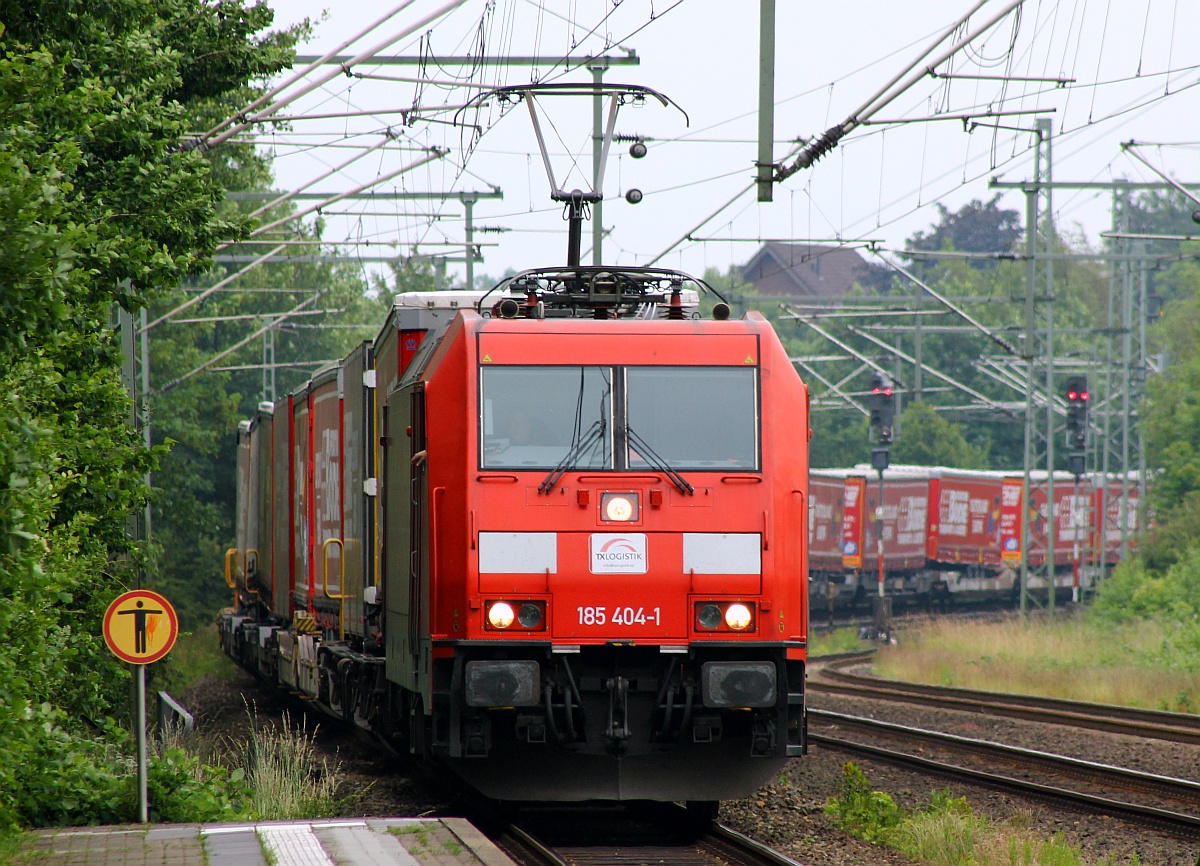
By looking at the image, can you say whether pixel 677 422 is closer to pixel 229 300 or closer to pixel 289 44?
pixel 289 44

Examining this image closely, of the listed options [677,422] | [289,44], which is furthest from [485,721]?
[289,44]

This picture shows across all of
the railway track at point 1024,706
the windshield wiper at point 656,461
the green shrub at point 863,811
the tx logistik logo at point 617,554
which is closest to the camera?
the tx logistik logo at point 617,554

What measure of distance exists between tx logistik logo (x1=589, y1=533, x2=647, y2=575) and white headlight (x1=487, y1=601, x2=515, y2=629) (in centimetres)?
55

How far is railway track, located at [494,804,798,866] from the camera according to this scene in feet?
31.0

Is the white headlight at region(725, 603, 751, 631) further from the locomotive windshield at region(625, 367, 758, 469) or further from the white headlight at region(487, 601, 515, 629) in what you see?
the white headlight at region(487, 601, 515, 629)

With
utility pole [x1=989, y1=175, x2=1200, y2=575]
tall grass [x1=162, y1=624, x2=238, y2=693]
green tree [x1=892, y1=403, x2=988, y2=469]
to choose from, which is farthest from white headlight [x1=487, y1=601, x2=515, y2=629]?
green tree [x1=892, y1=403, x2=988, y2=469]

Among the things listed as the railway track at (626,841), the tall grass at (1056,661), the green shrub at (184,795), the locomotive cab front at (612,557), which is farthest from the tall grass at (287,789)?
the tall grass at (1056,661)

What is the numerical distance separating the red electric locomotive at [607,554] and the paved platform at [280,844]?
599mm

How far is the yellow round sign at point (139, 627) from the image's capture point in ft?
35.2

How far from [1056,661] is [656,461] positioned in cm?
1985

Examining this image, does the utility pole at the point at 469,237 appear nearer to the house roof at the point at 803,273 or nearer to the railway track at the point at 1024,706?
the railway track at the point at 1024,706

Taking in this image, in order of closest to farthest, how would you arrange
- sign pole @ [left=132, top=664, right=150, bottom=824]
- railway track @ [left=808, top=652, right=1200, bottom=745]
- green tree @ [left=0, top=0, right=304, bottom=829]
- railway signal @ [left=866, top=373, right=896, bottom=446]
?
green tree @ [left=0, top=0, right=304, bottom=829], sign pole @ [left=132, top=664, right=150, bottom=824], railway track @ [left=808, top=652, right=1200, bottom=745], railway signal @ [left=866, top=373, right=896, bottom=446]

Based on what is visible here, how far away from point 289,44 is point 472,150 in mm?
6243

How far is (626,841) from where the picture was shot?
10312 mm
